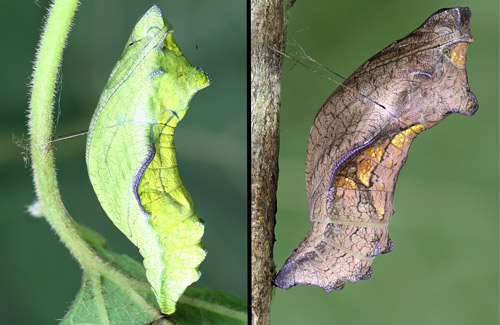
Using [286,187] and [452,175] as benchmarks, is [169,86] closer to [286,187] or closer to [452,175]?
[286,187]

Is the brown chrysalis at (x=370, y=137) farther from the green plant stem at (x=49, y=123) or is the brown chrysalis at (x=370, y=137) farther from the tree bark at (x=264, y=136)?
the green plant stem at (x=49, y=123)

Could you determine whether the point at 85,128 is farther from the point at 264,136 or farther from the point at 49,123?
the point at 264,136

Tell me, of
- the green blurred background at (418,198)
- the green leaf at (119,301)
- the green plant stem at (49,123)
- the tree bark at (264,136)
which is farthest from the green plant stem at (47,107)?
the green blurred background at (418,198)

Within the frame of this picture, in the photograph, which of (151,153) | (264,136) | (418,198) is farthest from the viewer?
(418,198)

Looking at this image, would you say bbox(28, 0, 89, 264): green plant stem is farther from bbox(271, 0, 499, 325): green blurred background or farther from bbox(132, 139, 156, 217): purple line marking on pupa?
bbox(271, 0, 499, 325): green blurred background

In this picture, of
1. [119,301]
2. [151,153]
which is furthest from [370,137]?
[119,301]
